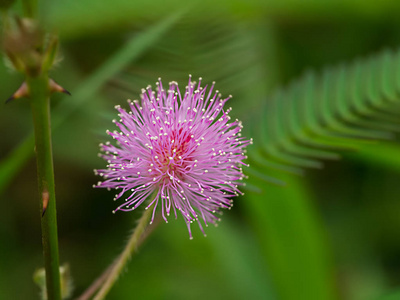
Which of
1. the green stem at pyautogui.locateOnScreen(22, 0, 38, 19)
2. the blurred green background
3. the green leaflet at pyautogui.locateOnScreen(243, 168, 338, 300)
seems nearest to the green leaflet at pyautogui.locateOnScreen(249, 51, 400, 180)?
the blurred green background

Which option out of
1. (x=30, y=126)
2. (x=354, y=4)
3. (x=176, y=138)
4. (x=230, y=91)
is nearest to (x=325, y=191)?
(x=354, y=4)

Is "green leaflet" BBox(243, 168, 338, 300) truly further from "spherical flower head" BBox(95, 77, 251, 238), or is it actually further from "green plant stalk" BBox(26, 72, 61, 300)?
"green plant stalk" BBox(26, 72, 61, 300)

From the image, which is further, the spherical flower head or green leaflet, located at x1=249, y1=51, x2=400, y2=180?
green leaflet, located at x1=249, y1=51, x2=400, y2=180

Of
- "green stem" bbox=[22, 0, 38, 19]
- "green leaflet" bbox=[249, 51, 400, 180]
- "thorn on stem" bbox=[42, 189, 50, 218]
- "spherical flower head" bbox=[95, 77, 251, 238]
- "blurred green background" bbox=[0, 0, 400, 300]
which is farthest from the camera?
"blurred green background" bbox=[0, 0, 400, 300]

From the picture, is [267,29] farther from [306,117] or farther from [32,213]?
[32,213]

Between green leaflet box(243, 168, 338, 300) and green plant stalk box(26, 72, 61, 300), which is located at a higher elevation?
green plant stalk box(26, 72, 61, 300)

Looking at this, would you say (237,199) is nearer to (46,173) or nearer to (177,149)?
(177,149)

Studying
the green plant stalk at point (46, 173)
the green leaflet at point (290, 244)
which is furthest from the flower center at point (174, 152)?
the green leaflet at point (290, 244)

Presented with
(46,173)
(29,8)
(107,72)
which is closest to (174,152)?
(46,173)

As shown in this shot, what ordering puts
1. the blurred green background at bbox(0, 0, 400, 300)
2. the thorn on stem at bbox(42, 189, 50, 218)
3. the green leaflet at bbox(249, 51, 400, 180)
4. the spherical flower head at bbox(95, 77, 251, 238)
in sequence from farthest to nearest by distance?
the blurred green background at bbox(0, 0, 400, 300) → the green leaflet at bbox(249, 51, 400, 180) → the spherical flower head at bbox(95, 77, 251, 238) → the thorn on stem at bbox(42, 189, 50, 218)
